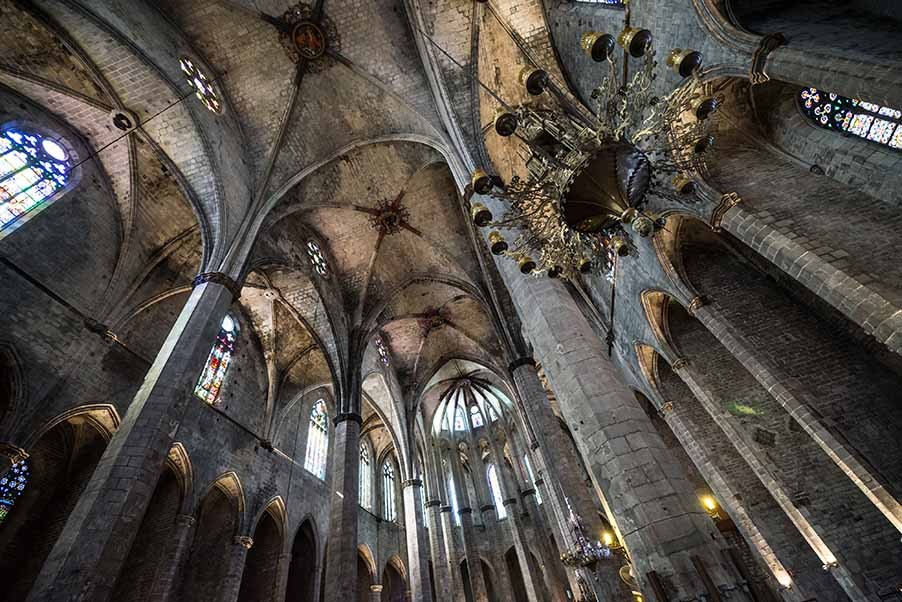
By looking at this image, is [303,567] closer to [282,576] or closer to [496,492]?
[282,576]

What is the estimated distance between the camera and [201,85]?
33.3 ft

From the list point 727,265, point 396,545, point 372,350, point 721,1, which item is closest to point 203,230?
point 372,350

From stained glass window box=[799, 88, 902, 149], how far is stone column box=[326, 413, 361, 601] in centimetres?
1261

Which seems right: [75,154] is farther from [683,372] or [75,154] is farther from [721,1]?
[683,372]

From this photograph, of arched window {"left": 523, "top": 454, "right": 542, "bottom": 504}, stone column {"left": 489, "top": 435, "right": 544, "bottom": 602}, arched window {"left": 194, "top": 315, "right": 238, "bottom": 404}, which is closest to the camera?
arched window {"left": 194, "top": 315, "right": 238, "bottom": 404}

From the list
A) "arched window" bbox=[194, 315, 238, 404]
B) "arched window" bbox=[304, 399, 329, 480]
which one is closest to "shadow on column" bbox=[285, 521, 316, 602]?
"arched window" bbox=[304, 399, 329, 480]

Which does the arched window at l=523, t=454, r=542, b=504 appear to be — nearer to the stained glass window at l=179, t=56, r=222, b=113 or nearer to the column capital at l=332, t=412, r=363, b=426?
the column capital at l=332, t=412, r=363, b=426

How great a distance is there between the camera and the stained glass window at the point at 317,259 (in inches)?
542

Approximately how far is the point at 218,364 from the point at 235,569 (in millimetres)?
5803

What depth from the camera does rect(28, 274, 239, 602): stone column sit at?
4766 millimetres

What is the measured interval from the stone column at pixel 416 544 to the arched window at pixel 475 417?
7.50 m

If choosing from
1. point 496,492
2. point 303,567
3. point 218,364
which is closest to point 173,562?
point 218,364

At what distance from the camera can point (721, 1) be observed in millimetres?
6496

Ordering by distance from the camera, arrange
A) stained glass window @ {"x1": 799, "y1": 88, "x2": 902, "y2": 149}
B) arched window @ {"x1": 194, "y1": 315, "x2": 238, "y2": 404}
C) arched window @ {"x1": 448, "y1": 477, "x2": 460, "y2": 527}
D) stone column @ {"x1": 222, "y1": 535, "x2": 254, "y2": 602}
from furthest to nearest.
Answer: arched window @ {"x1": 448, "y1": 477, "x2": 460, "y2": 527} < arched window @ {"x1": 194, "y1": 315, "x2": 238, "y2": 404} < stone column @ {"x1": 222, "y1": 535, "x2": 254, "y2": 602} < stained glass window @ {"x1": 799, "y1": 88, "x2": 902, "y2": 149}
